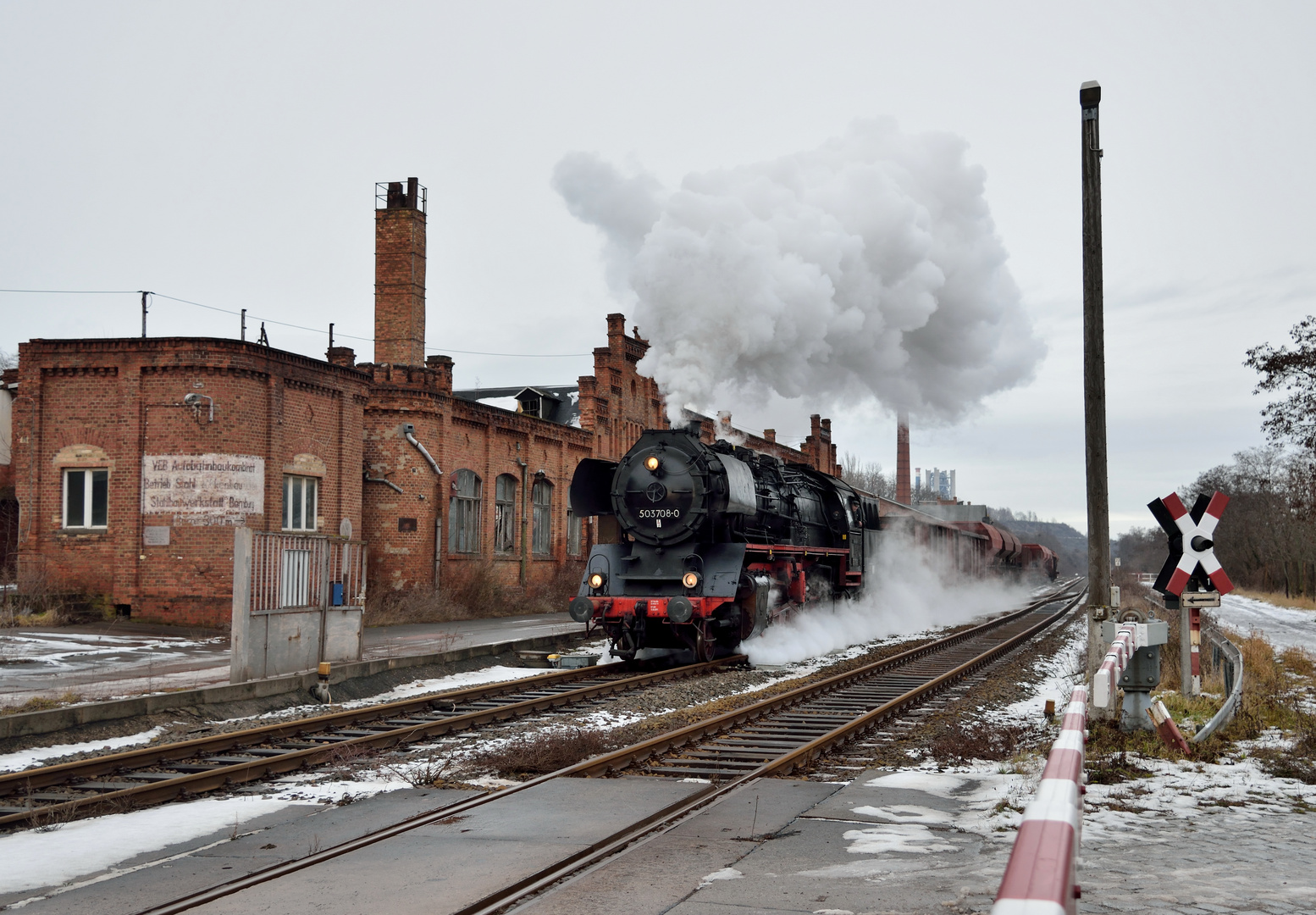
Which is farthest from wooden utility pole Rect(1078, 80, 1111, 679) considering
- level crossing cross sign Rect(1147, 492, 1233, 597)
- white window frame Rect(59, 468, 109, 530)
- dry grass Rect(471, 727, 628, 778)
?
white window frame Rect(59, 468, 109, 530)

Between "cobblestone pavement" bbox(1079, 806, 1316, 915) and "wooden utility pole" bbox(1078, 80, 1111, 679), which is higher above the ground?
"wooden utility pole" bbox(1078, 80, 1111, 679)

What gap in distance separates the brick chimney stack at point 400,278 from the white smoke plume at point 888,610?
13.3 m

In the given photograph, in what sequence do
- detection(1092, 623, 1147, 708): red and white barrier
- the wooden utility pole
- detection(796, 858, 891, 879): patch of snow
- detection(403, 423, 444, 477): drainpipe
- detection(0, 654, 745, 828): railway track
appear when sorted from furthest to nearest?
1. detection(403, 423, 444, 477): drainpipe
2. the wooden utility pole
3. detection(1092, 623, 1147, 708): red and white barrier
4. detection(0, 654, 745, 828): railway track
5. detection(796, 858, 891, 879): patch of snow

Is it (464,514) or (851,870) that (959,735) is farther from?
(464,514)

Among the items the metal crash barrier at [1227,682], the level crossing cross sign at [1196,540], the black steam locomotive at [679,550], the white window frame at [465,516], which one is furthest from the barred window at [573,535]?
the level crossing cross sign at [1196,540]

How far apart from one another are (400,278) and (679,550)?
1662cm

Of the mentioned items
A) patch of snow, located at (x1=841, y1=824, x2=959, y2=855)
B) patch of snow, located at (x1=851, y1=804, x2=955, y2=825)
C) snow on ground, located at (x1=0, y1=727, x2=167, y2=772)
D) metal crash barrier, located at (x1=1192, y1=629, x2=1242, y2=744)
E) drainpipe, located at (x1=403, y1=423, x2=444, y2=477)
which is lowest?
snow on ground, located at (x1=0, y1=727, x2=167, y2=772)

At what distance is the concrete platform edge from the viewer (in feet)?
30.1

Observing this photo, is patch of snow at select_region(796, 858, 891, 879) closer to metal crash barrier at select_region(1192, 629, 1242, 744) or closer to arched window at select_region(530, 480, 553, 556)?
metal crash barrier at select_region(1192, 629, 1242, 744)

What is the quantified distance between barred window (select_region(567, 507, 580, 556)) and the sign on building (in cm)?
1262

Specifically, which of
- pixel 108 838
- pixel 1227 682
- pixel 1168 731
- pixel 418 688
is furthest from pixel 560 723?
pixel 1227 682

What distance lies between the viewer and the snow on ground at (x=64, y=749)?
8.36 meters

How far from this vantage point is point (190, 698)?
10.8m

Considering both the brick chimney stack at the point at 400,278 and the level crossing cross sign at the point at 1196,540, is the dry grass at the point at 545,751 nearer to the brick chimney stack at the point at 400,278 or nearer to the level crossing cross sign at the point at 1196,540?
the level crossing cross sign at the point at 1196,540
